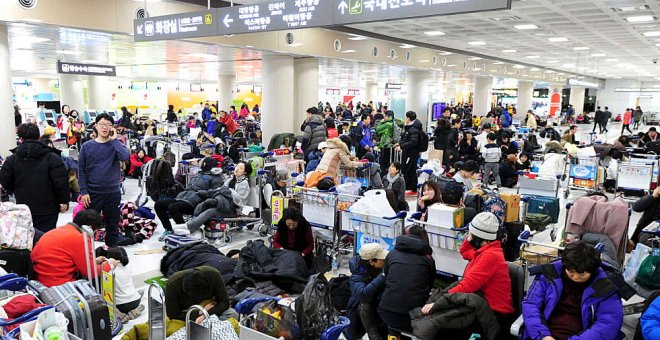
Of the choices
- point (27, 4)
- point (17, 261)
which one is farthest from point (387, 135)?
point (17, 261)

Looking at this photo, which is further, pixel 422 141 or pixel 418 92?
pixel 418 92

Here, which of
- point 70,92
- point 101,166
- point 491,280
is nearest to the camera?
point 491,280

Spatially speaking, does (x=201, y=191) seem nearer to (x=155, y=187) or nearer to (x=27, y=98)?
(x=155, y=187)

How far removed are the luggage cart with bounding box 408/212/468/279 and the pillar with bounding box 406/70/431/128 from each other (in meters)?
16.8

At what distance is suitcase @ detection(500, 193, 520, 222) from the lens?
6.49 m

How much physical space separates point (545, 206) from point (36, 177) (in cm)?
694

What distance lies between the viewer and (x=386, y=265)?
14.1ft

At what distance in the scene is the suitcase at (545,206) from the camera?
7.70 metres

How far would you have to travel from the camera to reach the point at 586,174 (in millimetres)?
10891

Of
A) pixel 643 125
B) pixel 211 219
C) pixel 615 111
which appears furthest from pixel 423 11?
pixel 615 111

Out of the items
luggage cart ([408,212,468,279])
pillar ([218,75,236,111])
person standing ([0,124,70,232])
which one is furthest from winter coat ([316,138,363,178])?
pillar ([218,75,236,111])

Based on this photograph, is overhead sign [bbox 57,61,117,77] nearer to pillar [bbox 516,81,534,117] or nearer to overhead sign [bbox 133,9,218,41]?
overhead sign [bbox 133,9,218,41]

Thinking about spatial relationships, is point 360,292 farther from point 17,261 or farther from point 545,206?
point 545,206

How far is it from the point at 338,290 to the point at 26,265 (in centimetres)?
287
